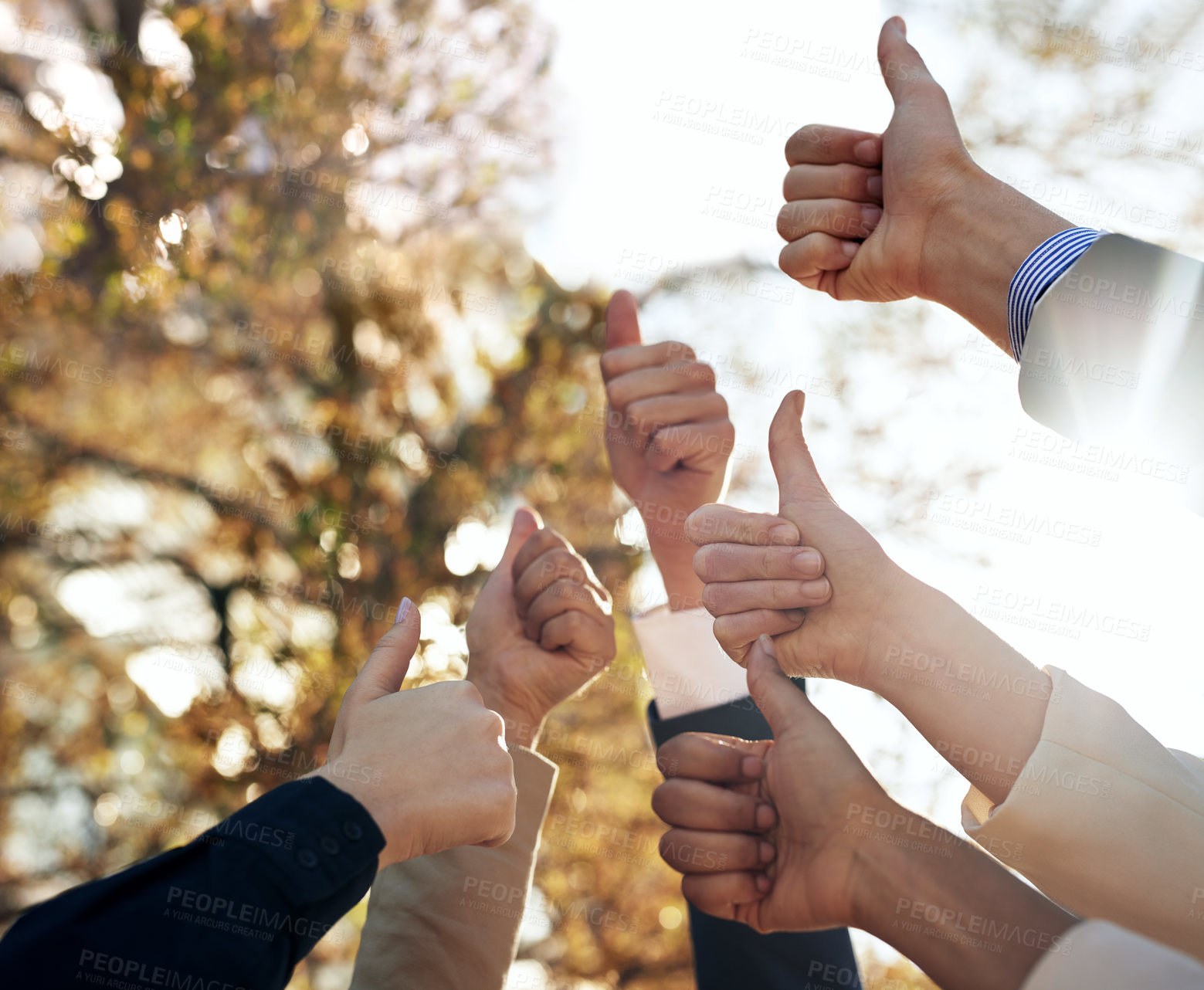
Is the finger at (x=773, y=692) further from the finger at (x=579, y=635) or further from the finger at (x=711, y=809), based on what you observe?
the finger at (x=579, y=635)

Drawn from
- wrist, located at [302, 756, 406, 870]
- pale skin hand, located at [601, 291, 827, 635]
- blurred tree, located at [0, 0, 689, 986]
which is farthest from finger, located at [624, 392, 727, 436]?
blurred tree, located at [0, 0, 689, 986]

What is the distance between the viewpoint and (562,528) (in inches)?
238

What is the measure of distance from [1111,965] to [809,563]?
0.94 m

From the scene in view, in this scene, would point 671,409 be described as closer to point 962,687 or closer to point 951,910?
point 962,687

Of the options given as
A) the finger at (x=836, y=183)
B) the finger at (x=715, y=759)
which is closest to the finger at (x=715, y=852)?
the finger at (x=715, y=759)

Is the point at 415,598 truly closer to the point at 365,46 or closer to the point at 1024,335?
the point at 365,46

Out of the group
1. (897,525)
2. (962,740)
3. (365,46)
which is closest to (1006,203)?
(962,740)

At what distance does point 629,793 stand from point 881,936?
20.2ft

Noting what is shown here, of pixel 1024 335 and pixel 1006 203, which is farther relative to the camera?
pixel 1006 203

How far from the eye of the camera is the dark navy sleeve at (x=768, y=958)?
6.35ft

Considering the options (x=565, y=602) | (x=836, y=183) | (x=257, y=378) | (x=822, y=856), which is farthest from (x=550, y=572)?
(x=257, y=378)

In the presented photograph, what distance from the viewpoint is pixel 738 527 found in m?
1.86

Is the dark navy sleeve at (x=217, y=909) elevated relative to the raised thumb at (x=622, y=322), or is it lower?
lower

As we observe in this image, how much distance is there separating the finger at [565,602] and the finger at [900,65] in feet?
5.43
